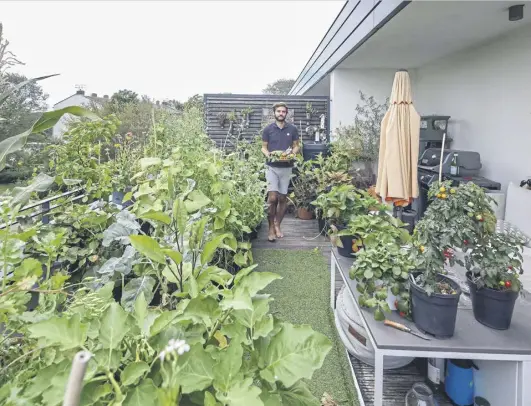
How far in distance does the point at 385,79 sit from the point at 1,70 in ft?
23.2

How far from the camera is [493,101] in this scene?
15.8 feet

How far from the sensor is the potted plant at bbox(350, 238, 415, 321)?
184 cm

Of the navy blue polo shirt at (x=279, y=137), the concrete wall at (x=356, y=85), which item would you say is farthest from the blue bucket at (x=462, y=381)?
the concrete wall at (x=356, y=85)

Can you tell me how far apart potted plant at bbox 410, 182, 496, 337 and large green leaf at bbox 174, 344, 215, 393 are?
4.50 ft

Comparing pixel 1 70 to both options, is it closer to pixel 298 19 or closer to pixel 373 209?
pixel 373 209

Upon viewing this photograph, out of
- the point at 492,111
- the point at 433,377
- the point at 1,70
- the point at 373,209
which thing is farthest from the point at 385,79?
the point at 1,70

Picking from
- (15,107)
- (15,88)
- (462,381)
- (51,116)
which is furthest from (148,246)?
(462,381)

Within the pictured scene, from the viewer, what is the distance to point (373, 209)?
311 centimetres

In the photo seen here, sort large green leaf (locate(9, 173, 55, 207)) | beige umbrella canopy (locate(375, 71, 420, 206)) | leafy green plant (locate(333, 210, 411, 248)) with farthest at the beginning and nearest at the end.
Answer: beige umbrella canopy (locate(375, 71, 420, 206)) → leafy green plant (locate(333, 210, 411, 248)) → large green leaf (locate(9, 173, 55, 207))

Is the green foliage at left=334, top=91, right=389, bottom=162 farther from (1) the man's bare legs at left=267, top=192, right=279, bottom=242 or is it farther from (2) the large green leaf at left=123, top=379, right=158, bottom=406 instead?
(2) the large green leaf at left=123, top=379, right=158, bottom=406

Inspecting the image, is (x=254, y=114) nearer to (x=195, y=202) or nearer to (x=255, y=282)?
(x=195, y=202)

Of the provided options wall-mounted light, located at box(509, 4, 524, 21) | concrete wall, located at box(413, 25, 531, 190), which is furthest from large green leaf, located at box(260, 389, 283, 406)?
concrete wall, located at box(413, 25, 531, 190)

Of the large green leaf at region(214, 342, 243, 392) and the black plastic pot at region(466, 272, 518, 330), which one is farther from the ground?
the large green leaf at region(214, 342, 243, 392)

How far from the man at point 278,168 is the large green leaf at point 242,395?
426cm
